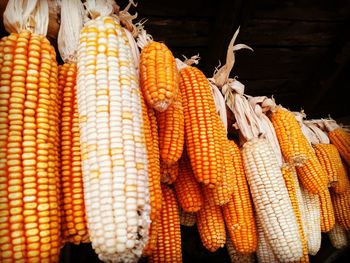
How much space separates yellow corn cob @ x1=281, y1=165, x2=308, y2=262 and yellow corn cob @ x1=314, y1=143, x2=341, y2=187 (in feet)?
1.99

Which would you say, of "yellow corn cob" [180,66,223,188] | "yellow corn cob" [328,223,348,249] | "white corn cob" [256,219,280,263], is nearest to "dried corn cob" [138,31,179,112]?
"yellow corn cob" [180,66,223,188]

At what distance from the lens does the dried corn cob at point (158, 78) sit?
1.59 m

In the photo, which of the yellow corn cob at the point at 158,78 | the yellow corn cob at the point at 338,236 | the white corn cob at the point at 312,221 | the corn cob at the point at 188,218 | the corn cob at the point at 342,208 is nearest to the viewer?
the yellow corn cob at the point at 158,78

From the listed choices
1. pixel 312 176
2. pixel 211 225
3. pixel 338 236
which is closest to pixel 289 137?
pixel 312 176

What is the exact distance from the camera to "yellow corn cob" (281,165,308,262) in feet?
7.85

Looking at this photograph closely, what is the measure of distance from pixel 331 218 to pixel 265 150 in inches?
45.7

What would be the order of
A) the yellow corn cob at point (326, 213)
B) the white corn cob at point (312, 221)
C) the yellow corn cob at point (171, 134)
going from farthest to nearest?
1. the yellow corn cob at point (326, 213)
2. the white corn cob at point (312, 221)
3. the yellow corn cob at point (171, 134)

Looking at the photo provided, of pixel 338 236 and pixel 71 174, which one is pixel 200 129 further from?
pixel 338 236

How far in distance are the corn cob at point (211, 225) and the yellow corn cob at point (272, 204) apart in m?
0.33

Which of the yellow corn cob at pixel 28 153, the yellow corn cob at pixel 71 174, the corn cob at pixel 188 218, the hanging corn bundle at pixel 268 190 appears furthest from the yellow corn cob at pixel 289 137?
the yellow corn cob at pixel 28 153

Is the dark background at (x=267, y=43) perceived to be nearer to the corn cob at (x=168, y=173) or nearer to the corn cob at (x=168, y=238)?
the corn cob at (x=168, y=238)

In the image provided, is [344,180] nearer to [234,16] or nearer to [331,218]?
[331,218]

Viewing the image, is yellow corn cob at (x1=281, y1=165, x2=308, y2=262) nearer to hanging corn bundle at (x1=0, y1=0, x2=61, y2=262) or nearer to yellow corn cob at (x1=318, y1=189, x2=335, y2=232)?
yellow corn cob at (x1=318, y1=189, x2=335, y2=232)

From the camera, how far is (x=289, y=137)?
8.81 ft
